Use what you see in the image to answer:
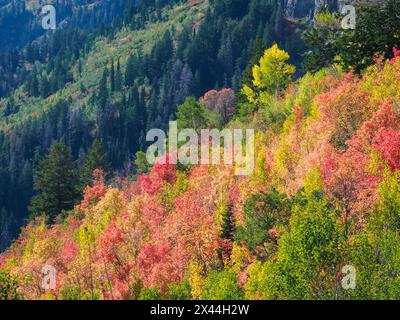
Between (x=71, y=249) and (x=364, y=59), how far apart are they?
30148 mm

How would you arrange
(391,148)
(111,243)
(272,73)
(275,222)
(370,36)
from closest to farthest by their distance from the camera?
(391,148) → (275,222) → (111,243) → (370,36) → (272,73)

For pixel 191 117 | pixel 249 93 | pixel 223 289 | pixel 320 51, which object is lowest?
pixel 223 289

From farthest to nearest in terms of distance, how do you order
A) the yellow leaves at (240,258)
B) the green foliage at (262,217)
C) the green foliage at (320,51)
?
the green foliage at (320,51) < the yellow leaves at (240,258) < the green foliage at (262,217)

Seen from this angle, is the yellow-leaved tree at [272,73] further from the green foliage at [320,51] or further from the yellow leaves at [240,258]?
the yellow leaves at [240,258]

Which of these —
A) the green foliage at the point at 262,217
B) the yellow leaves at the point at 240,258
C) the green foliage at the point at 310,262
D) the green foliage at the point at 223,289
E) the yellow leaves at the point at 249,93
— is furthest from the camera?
the yellow leaves at the point at 249,93

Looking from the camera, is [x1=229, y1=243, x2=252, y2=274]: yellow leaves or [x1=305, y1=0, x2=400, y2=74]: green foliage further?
[x1=305, y1=0, x2=400, y2=74]: green foliage

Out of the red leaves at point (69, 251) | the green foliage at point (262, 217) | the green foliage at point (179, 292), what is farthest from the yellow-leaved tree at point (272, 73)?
the green foliage at point (179, 292)

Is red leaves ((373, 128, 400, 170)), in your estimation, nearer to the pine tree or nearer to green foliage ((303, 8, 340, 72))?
green foliage ((303, 8, 340, 72))

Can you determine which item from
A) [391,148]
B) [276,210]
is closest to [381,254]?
[391,148]

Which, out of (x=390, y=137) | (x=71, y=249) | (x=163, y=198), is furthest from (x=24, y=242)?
(x=390, y=137)

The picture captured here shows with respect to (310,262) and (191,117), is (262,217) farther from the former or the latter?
(191,117)

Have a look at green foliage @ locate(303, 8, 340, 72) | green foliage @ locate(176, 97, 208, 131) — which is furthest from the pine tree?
green foliage @ locate(303, 8, 340, 72)
